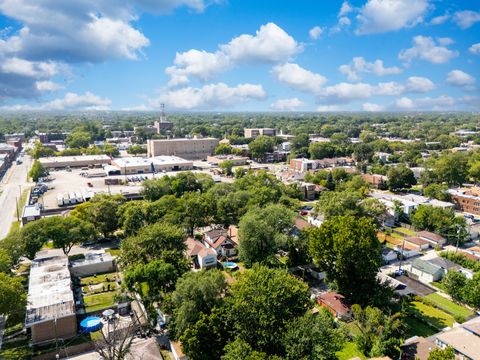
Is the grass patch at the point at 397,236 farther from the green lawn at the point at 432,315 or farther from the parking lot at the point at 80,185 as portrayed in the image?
the parking lot at the point at 80,185

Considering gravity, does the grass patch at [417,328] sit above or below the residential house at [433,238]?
below

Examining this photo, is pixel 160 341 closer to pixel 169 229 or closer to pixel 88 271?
pixel 169 229

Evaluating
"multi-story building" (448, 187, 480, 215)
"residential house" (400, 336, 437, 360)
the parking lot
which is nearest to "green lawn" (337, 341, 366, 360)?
"residential house" (400, 336, 437, 360)

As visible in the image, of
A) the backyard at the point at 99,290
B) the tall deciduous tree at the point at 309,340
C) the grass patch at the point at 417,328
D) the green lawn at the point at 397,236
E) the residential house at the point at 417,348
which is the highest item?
the tall deciduous tree at the point at 309,340

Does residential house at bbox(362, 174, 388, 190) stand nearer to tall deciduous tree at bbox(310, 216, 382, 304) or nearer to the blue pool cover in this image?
tall deciduous tree at bbox(310, 216, 382, 304)

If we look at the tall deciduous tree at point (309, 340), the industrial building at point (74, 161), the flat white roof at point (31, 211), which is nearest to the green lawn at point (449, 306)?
the tall deciduous tree at point (309, 340)

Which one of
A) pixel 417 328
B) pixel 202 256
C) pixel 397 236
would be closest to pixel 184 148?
pixel 397 236

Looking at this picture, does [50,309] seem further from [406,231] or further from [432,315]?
[406,231]
